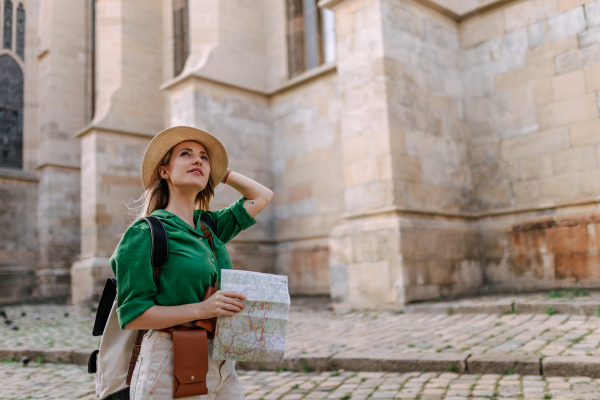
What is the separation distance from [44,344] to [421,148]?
17.6ft

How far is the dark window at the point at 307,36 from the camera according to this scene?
35.3 feet

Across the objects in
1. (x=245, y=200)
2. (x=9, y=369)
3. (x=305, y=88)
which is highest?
(x=305, y=88)

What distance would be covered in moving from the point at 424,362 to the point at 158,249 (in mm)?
2912

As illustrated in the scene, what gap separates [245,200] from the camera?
7.45ft

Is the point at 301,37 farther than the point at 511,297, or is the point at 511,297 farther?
the point at 301,37

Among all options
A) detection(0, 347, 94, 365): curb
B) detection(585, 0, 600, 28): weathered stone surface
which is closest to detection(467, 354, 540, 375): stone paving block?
detection(0, 347, 94, 365): curb

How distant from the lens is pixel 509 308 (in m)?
5.68

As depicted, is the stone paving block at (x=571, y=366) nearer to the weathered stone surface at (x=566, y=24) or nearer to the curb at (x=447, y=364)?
the curb at (x=447, y=364)

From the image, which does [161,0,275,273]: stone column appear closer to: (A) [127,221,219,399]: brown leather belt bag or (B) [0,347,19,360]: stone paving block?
(B) [0,347,19,360]: stone paving block

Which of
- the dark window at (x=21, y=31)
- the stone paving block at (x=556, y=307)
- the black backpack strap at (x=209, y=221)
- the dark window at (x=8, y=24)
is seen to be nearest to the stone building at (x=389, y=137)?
the stone paving block at (x=556, y=307)

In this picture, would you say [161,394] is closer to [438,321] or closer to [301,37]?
[438,321]

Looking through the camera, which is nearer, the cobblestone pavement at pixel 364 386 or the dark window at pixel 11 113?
the cobblestone pavement at pixel 364 386

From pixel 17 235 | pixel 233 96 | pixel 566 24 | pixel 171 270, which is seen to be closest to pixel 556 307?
pixel 566 24

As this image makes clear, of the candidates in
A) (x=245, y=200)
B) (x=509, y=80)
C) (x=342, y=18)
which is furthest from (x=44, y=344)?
(x=509, y=80)
